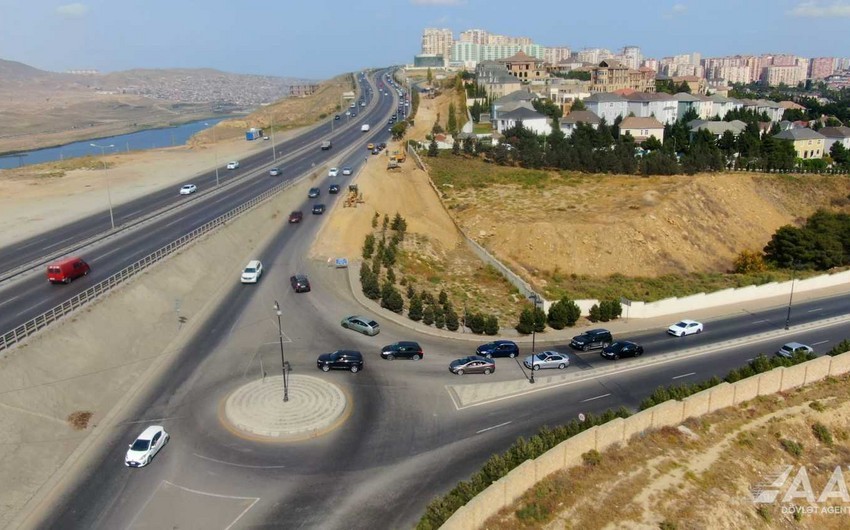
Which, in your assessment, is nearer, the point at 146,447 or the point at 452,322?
the point at 146,447

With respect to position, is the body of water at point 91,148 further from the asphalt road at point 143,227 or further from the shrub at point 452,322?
the shrub at point 452,322

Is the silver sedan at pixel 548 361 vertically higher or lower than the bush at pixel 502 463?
lower

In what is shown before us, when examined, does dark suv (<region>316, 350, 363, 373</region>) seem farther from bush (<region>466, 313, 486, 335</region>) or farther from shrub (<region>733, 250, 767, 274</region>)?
shrub (<region>733, 250, 767, 274</region>)

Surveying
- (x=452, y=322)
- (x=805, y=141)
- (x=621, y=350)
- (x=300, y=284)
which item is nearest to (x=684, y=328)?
(x=621, y=350)

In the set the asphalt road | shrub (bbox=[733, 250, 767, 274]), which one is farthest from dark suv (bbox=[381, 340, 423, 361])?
shrub (bbox=[733, 250, 767, 274])

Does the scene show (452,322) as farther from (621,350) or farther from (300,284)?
(300,284)

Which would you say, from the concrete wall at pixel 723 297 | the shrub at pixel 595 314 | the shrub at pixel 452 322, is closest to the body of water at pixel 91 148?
the shrub at pixel 452 322
